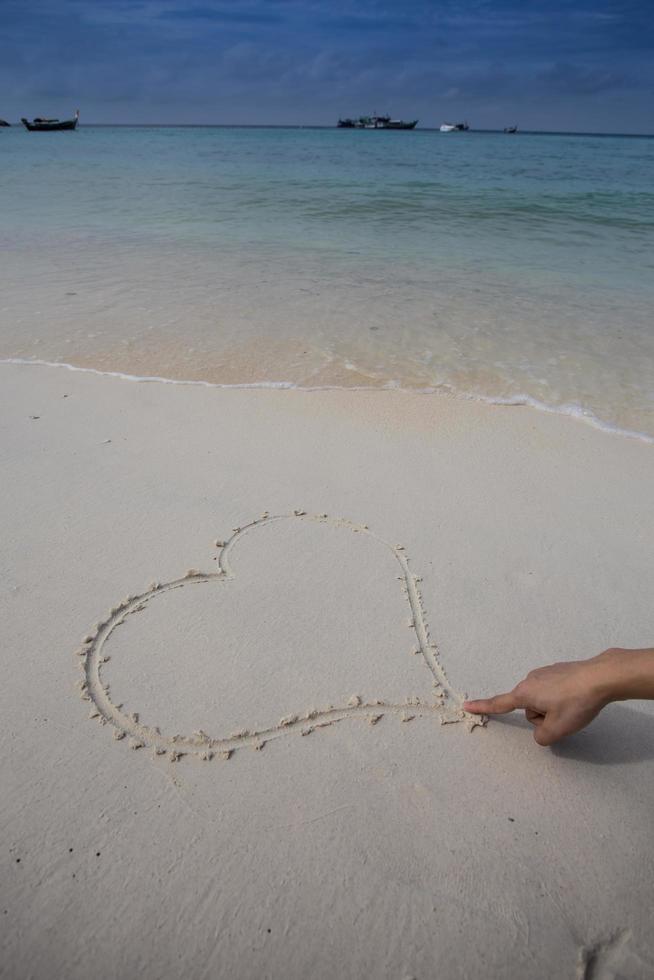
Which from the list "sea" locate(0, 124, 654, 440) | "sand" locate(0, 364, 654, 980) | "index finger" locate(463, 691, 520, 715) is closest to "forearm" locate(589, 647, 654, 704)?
"index finger" locate(463, 691, 520, 715)

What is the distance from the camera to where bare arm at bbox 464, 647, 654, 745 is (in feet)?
4.47

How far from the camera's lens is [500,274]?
764 centimetres

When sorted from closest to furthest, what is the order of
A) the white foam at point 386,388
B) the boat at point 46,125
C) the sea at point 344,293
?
the white foam at point 386,388
the sea at point 344,293
the boat at point 46,125

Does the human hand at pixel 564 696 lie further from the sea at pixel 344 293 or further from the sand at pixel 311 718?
the sea at pixel 344 293

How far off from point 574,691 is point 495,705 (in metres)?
0.30

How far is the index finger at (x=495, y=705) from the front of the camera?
1707mm

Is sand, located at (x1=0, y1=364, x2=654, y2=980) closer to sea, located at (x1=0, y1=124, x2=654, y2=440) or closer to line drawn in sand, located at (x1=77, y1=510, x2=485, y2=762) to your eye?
line drawn in sand, located at (x1=77, y1=510, x2=485, y2=762)

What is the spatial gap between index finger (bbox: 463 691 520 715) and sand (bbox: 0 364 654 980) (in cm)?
6

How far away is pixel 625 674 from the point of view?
1.37 meters

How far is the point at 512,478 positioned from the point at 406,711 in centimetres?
164

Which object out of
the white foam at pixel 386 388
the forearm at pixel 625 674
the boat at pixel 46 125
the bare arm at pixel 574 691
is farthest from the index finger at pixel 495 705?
the boat at pixel 46 125

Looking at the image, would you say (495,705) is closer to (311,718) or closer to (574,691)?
(574,691)

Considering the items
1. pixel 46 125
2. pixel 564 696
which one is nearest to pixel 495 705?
pixel 564 696

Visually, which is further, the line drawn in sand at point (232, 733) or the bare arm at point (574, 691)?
the line drawn in sand at point (232, 733)
